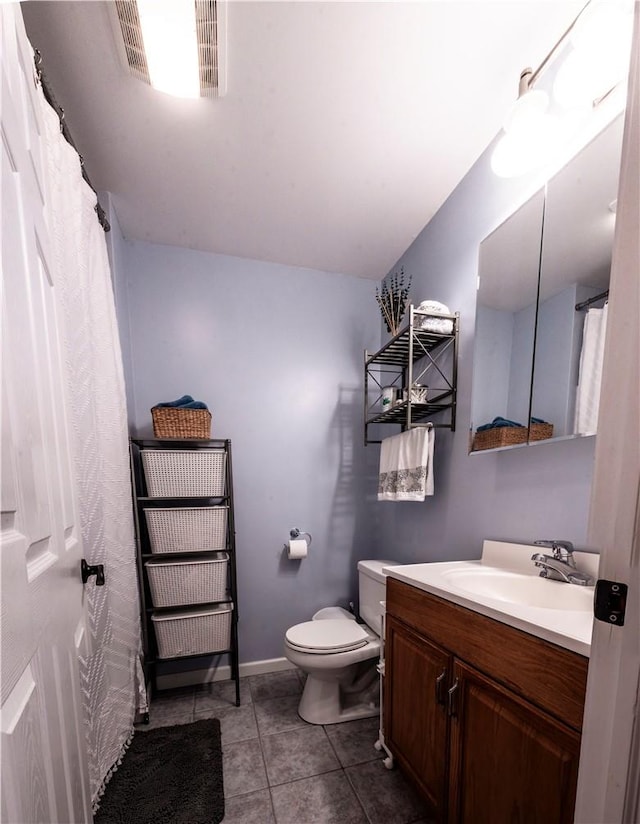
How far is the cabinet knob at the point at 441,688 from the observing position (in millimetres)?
942

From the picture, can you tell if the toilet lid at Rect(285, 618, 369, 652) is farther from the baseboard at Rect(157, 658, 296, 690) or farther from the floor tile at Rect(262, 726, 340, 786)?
the baseboard at Rect(157, 658, 296, 690)

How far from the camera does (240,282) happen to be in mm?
2008

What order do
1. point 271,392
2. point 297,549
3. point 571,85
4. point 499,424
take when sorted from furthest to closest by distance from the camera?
point 271,392
point 297,549
point 499,424
point 571,85

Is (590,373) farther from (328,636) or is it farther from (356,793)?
(356,793)

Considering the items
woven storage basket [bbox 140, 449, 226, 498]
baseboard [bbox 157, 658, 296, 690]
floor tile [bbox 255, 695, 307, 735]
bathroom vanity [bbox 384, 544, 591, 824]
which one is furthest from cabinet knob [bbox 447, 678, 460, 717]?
baseboard [bbox 157, 658, 296, 690]

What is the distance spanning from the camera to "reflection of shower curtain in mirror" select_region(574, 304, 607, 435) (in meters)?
0.90

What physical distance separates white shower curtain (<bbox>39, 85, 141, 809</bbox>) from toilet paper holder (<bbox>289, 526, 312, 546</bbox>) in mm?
865

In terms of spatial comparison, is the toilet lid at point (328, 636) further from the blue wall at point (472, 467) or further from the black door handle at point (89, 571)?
the black door handle at point (89, 571)

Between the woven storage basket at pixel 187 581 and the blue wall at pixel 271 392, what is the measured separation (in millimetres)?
257

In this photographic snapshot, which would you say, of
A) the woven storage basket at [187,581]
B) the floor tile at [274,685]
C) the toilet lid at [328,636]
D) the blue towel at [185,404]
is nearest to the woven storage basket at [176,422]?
the blue towel at [185,404]

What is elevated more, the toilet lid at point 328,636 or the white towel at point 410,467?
the white towel at point 410,467

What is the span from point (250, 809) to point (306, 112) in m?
2.50

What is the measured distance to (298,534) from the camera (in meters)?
2.00

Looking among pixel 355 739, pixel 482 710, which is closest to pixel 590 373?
pixel 482 710
